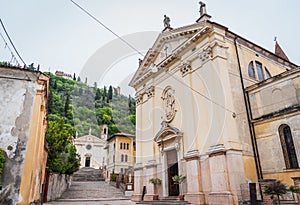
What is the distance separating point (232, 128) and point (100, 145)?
45305mm

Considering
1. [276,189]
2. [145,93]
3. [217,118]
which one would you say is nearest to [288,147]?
[276,189]

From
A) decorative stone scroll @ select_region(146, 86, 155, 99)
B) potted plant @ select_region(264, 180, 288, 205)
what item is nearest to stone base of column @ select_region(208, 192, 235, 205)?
potted plant @ select_region(264, 180, 288, 205)

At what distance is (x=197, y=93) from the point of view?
1335 cm

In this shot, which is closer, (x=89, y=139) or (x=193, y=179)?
(x=193, y=179)

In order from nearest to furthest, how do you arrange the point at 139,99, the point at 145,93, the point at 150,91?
the point at 150,91 → the point at 145,93 → the point at 139,99

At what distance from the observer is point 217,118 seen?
11.6 m

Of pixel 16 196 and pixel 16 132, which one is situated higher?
pixel 16 132

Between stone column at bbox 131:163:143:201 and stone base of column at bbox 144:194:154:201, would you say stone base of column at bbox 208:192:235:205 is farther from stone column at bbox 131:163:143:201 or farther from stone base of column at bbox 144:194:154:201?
stone column at bbox 131:163:143:201

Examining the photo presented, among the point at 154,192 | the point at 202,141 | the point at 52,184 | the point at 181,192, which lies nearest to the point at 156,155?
the point at 154,192

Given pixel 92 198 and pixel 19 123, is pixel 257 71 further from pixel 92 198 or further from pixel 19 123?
pixel 92 198

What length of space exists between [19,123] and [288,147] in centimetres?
1117

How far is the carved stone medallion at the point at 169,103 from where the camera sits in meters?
15.3

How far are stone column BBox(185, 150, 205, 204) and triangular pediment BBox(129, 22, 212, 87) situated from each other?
272 inches

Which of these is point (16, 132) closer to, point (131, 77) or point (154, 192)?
point (154, 192)
